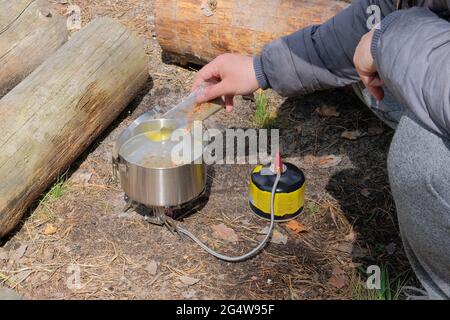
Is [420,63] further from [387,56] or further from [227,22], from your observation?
[227,22]

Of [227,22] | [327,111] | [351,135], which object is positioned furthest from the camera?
[227,22]

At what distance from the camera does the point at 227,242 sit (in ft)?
8.72

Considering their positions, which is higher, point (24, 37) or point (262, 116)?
point (24, 37)

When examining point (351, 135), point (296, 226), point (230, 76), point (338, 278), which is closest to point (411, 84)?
point (230, 76)

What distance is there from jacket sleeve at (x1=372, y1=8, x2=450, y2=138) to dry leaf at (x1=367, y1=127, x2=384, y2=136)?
1327mm

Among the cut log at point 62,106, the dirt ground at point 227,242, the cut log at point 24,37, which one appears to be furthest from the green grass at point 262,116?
the cut log at point 24,37

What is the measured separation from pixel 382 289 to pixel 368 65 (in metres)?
0.80

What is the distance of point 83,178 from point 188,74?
3.53ft

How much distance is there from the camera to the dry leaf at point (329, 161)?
10.1ft

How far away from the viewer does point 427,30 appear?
1.82 meters

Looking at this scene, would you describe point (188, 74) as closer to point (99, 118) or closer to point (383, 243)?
point (99, 118)

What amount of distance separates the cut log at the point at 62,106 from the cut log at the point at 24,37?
0.32 m

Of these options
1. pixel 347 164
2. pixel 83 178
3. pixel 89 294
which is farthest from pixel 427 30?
pixel 83 178

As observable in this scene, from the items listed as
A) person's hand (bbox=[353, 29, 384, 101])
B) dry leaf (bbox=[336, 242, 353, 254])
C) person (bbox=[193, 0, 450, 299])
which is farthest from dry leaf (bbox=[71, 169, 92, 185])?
person's hand (bbox=[353, 29, 384, 101])
